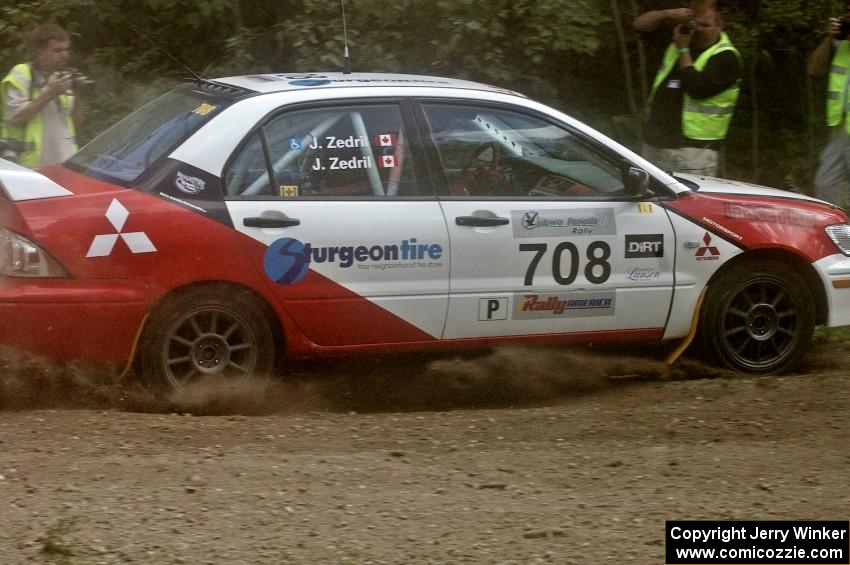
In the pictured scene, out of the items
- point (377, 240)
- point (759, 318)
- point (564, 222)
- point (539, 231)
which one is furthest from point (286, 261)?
point (759, 318)

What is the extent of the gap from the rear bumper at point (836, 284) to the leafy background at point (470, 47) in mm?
3713

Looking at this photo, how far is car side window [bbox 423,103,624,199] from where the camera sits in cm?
637

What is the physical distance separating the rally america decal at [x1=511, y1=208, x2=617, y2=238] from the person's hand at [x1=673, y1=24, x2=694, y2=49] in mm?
2821

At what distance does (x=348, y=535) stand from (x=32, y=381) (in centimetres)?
216

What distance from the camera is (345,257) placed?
606 centimetres

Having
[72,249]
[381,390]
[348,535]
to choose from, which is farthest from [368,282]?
[348,535]

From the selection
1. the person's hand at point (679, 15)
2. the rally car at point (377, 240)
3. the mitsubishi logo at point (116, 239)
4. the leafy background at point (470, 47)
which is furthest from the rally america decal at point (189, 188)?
the person's hand at point (679, 15)

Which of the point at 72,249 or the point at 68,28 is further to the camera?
the point at 68,28

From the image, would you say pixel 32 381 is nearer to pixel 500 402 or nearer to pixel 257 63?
pixel 500 402

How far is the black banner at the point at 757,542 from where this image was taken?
4270 mm

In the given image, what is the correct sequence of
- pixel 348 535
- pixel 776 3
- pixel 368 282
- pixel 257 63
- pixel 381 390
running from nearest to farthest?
pixel 348 535 < pixel 368 282 < pixel 381 390 < pixel 257 63 < pixel 776 3

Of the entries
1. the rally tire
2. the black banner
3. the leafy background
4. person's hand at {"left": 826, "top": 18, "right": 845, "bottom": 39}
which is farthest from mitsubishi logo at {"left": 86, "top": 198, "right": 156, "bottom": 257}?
person's hand at {"left": 826, "top": 18, "right": 845, "bottom": 39}

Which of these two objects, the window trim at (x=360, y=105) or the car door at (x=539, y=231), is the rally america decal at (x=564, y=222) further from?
the window trim at (x=360, y=105)

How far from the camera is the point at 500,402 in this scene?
22.1 feet
